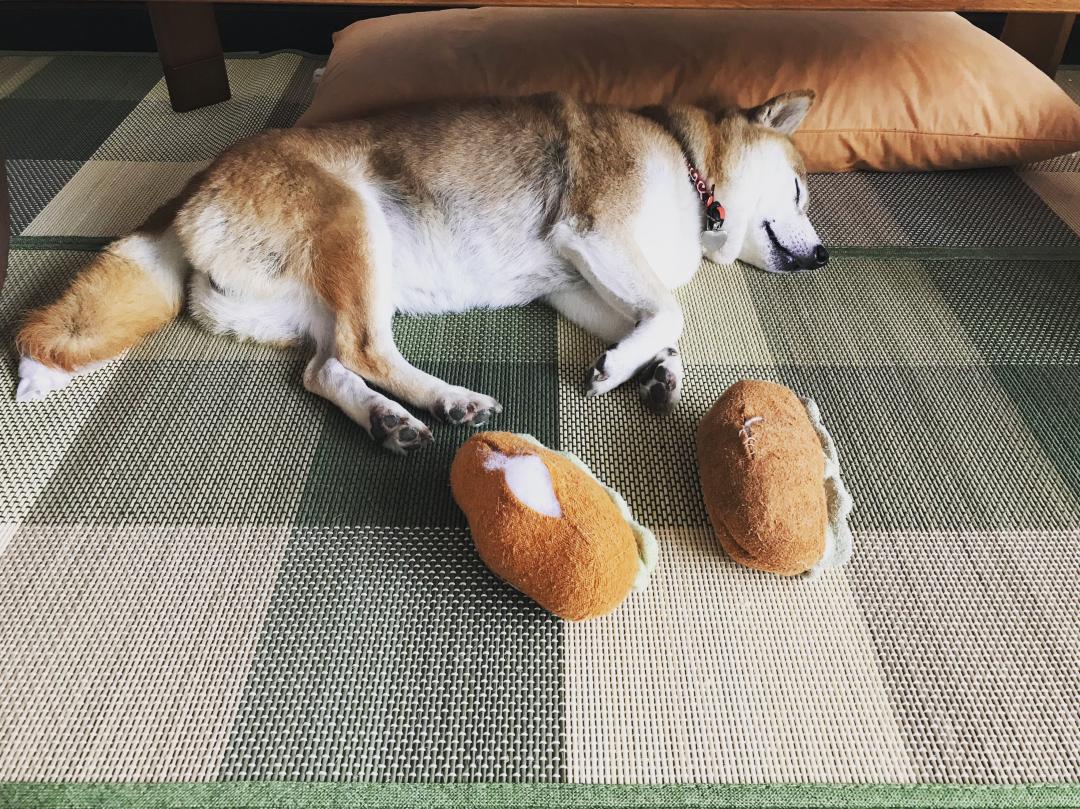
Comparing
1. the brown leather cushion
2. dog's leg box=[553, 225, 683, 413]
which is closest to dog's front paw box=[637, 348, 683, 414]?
dog's leg box=[553, 225, 683, 413]

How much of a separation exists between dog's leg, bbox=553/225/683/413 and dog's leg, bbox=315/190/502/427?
0.27 m

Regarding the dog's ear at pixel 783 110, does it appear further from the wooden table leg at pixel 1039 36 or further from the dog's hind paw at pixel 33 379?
the dog's hind paw at pixel 33 379

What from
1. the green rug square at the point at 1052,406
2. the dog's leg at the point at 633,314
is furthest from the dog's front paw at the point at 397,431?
the green rug square at the point at 1052,406

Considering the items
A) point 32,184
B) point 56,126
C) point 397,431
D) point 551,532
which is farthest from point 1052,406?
point 56,126

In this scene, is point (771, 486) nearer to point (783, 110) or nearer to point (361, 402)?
point (361, 402)

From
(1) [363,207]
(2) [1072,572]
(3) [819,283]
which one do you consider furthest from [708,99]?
(2) [1072,572]

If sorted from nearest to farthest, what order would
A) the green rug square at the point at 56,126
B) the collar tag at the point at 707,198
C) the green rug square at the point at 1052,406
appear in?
the green rug square at the point at 1052,406, the collar tag at the point at 707,198, the green rug square at the point at 56,126

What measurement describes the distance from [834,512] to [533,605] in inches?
21.0

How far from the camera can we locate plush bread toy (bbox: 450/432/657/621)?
1151 mm

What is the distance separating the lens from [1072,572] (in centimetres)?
129

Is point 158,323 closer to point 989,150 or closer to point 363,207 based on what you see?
point 363,207

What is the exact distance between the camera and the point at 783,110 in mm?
2027

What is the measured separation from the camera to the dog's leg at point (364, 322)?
5.19 ft

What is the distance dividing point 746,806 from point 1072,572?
2.34ft
